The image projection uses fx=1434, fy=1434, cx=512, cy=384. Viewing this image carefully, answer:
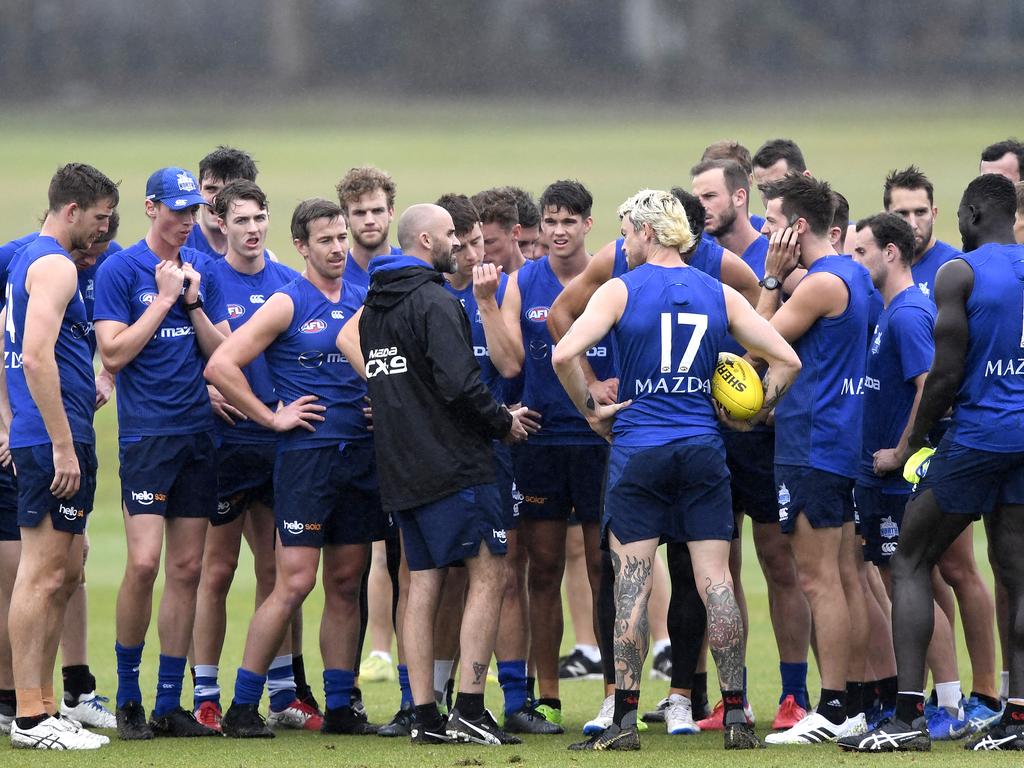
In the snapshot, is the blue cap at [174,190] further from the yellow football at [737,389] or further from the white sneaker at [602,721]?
the white sneaker at [602,721]

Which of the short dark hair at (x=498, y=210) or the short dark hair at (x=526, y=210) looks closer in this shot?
the short dark hair at (x=498, y=210)

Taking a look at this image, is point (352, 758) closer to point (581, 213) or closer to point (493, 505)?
point (493, 505)

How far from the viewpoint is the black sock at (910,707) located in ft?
22.2

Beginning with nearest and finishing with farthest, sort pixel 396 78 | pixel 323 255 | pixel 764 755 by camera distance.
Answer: pixel 764 755 < pixel 323 255 < pixel 396 78

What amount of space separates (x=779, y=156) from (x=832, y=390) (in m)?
2.86

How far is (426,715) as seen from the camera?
7.28 m

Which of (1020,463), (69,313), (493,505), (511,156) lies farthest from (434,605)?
(511,156)

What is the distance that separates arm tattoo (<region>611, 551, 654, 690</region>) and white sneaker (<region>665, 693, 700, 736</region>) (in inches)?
30.5

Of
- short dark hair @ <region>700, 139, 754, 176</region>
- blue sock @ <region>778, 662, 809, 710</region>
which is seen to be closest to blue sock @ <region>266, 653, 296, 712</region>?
blue sock @ <region>778, 662, 809, 710</region>

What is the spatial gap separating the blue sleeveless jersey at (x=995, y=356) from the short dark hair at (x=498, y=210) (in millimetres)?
2929

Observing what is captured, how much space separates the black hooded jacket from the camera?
7277mm

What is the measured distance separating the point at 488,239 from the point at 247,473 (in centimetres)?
205

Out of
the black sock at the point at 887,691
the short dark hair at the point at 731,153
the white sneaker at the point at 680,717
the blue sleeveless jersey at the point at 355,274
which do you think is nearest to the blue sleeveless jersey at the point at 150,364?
the blue sleeveless jersey at the point at 355,274

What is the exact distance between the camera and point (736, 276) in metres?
8.12
